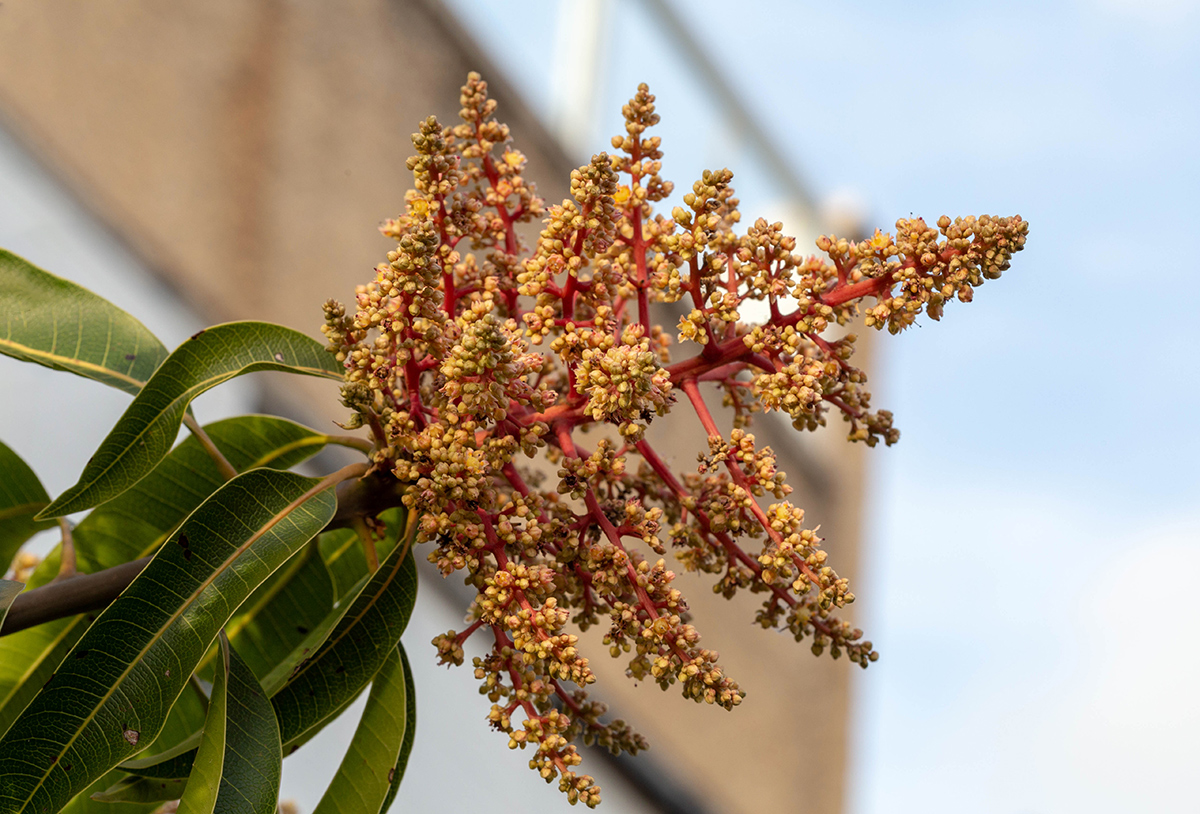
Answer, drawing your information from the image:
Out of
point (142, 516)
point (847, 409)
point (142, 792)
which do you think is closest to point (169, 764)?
point (142, 792)

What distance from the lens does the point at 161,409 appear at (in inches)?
34.9

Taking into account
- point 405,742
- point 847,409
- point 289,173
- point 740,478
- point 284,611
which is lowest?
point 405,742

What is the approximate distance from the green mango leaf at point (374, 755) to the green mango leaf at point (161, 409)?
0.84 ft

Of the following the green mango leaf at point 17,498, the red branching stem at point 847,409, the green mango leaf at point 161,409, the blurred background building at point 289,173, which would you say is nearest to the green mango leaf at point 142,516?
the green mango leaf at point 17,498

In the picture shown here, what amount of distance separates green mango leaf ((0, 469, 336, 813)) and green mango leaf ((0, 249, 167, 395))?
0.22 meters

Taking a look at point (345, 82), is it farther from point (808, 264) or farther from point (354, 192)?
point (808, 264)

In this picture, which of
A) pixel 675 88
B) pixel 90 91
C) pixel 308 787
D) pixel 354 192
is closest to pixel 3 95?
pixel 90 91

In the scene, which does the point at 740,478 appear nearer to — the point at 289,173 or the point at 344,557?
the point at 344,557

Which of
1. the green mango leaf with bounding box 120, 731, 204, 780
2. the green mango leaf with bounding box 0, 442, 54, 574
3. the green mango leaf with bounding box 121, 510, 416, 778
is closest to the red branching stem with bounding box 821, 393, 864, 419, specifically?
the green mango leaf with bounding box 121, 510, 416, 778

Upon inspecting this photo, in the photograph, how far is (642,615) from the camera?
2.79 ft

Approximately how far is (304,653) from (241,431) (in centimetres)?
29

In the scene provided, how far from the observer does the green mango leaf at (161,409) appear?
87cm

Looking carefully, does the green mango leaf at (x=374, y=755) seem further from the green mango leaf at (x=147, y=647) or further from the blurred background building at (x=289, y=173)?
the blurred background building at (x=289, y=173)

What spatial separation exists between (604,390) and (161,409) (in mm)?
360
